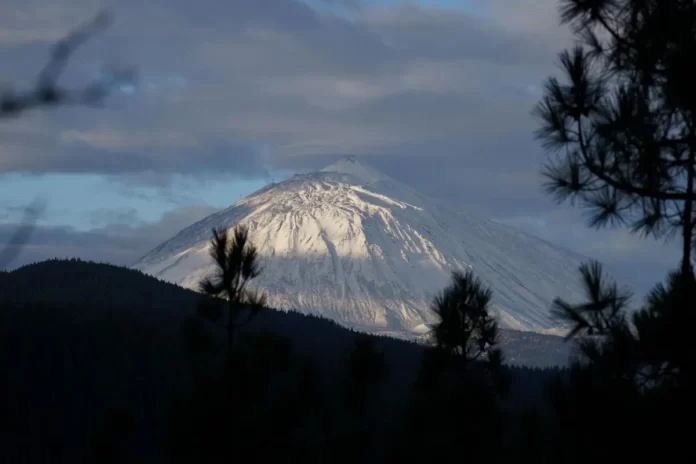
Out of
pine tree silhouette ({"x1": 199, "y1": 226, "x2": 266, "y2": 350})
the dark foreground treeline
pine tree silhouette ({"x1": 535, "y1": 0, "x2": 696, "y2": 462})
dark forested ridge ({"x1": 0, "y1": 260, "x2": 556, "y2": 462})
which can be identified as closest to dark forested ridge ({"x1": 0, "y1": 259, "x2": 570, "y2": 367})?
dark forested ridge ({"x1": 0, "y1": 260, "x2": 556, "y2": 462})

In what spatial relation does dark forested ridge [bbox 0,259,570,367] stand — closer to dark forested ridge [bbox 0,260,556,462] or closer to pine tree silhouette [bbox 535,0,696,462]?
dark forested ridge [bbox 0,260,556,462]

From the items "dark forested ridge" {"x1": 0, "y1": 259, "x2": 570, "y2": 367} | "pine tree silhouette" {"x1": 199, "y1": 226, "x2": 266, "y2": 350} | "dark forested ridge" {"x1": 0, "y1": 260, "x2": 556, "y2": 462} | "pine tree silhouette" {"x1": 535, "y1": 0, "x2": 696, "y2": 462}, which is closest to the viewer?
"pine tree silhouette" {"x1": 535, "y1": 0, "x2": 696, "y2": 462}

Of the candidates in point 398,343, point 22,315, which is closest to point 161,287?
point 398,343

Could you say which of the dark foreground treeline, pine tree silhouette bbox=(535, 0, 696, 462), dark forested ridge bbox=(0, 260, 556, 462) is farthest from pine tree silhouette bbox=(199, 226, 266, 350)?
dark forested ridge bbox=(0, 260, 556, 462)

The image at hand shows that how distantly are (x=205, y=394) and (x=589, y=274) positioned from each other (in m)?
11.2

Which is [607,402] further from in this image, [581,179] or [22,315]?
[22,315]

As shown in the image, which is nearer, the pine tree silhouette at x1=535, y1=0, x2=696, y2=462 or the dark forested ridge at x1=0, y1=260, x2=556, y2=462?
the pine tree silhouette at x1=535, y1=0, x2=696, y2=462

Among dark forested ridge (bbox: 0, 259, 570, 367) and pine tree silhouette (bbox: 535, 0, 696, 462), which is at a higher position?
dark forested ridge (bbox: 0, 259, 570, 367)

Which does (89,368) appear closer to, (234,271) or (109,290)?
(109,290)

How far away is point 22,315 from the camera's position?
8175cm

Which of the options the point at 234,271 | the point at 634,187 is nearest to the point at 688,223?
the point at 634,187

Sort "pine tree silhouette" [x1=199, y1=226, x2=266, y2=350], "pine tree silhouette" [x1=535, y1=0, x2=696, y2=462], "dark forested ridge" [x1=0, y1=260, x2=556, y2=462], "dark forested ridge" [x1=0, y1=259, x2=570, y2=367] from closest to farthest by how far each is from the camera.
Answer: "pine tree silhouette" [x1=535, y1=0, x2=696, y2=462]
"pine tree silhouette" [x1=199, y1=226, x2=266, y2=350]
"dark forested ridge" [x1=0, y1=260, x2=556, y2=462]
"dark forested ridge" [x1=0, y1=259, x2=570, y2=367]

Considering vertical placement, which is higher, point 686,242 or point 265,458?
point 686,242

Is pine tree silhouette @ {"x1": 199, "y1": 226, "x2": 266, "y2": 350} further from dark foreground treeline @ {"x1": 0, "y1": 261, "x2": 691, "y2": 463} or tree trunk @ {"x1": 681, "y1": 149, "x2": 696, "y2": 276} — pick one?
tree trunk @ {"x1": 681, "y1": 149, "x2": 696, "y2": 276}
